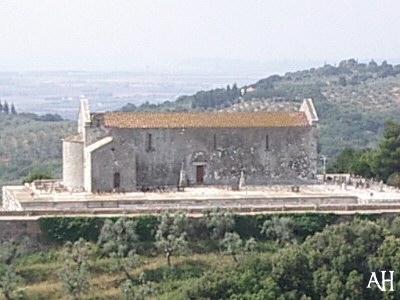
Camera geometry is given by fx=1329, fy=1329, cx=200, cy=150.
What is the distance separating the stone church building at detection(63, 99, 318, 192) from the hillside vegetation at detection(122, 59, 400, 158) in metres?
37.5

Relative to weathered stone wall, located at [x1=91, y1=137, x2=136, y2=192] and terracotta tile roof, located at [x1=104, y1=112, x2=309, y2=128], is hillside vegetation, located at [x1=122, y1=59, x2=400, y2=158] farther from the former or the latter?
weathered stone wall, located at [x1=91, y1=137, x2=136, y2=192]

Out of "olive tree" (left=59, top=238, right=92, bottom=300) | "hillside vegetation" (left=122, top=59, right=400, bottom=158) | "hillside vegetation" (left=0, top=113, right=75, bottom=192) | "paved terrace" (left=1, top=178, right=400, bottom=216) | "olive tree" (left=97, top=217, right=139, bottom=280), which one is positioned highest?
"paved terrace" (left=1, top=178, right=400, bottom=216)

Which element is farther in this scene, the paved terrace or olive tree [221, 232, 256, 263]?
the paved terrace

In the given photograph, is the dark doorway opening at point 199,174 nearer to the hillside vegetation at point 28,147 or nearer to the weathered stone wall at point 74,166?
the weathered stone wall at point 74,166

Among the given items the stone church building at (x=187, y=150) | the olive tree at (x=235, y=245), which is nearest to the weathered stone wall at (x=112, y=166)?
the stone church building at (x=187, y=150)

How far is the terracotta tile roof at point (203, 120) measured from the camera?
1729 inches

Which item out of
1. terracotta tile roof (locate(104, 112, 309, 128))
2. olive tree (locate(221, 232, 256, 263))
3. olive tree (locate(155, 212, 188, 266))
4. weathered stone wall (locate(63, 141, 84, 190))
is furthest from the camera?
terracotta tile roof (locate(104, 112, 309, 128))

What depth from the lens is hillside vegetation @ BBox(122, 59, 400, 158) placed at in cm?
9462

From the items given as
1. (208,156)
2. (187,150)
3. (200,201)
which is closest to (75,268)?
(200,201)

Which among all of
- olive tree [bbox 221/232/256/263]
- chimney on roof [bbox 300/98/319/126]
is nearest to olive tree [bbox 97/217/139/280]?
olive tree [bbox 221/232/256/263]

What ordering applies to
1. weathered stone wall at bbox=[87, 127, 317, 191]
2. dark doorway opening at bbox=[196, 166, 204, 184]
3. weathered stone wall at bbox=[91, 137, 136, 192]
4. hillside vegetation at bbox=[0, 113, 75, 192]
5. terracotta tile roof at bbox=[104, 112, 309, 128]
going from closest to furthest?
weathered stone wall at bbox=[91, 137, 136, 192] < weathered stone wall at bbox=[87, 127, 317, 191] < terracotta tile roof at bbox=[104, 112, 309, 128] < dark doorway opening at bbox=[196, 166, 204, 184] < hillside vegetation at bbox=[0, 113, 75, 192]

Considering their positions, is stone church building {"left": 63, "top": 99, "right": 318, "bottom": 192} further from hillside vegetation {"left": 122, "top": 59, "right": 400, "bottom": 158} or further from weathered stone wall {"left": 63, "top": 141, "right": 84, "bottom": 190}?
hillside vegetation {"left": 122, "top": 59, "right": 400, "bottom": 158}

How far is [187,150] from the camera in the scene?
44094mm

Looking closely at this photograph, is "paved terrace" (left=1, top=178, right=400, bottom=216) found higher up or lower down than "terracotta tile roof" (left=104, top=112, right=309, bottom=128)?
lower down
